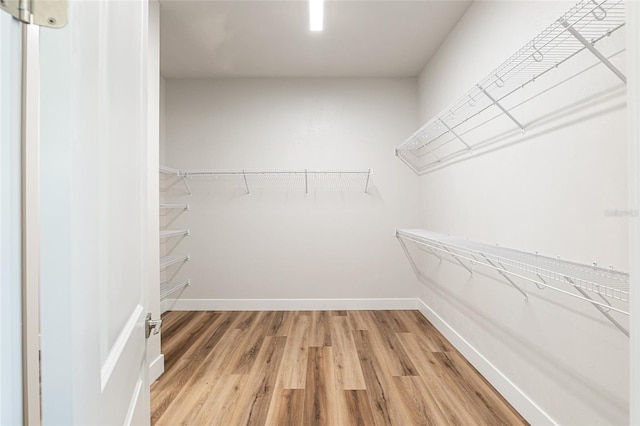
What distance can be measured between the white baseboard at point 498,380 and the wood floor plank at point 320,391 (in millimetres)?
952

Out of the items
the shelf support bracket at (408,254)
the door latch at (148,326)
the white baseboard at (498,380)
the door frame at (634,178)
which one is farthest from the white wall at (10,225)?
the shelf support bracket at (408,254)

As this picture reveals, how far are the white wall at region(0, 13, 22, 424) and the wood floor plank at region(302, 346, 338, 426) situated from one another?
1.54m

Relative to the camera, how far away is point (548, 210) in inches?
57.1

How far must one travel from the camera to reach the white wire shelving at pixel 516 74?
108 centimetres

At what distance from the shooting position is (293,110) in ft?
11.1

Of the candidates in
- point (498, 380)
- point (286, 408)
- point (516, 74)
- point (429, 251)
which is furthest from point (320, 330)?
point (516, 74)

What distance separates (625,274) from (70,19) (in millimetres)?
1519

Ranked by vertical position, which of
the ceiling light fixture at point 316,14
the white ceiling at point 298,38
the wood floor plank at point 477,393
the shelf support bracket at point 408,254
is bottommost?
the wood floor plank at point 477,393

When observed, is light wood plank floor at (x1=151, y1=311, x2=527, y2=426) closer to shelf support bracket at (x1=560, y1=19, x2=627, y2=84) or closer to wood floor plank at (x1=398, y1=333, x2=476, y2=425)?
wood floor plank at (x1=398, y1=333, x2=476, y2=425)

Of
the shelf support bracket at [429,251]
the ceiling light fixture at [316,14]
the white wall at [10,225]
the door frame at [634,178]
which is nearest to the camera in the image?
the white wall at [10,225]

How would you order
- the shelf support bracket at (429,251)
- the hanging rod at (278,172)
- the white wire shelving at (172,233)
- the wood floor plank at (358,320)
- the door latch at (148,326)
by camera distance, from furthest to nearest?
1. the hanging rod at (278,172)
2. the wood floor plank at (358,320)
3. the shelf support bracket at (429,251)
4. the white wire shelving at (172,233)
5. the door latch at (148,326)

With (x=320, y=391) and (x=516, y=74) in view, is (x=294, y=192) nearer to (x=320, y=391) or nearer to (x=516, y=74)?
(x=320, y=391)

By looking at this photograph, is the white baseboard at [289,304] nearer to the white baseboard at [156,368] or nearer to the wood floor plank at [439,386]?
the wood floor plank at [439,386]

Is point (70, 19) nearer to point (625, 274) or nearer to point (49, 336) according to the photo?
point (49, 336)
